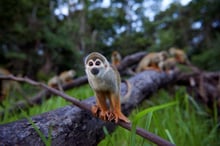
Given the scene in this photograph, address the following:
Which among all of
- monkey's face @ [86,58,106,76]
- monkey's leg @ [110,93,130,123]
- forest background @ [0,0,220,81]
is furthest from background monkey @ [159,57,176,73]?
monkey's face @ [86,58,106,76]

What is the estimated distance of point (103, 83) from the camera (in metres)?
1.22

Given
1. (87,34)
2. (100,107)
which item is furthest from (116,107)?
(87,34)

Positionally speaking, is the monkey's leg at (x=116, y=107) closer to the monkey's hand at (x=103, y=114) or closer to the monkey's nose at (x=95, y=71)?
the monkey's hand at (x=103, y=114)

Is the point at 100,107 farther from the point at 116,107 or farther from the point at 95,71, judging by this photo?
the point at 95,71

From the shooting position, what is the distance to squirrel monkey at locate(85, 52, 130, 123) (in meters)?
1.17

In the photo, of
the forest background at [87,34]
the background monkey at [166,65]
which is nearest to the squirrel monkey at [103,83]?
the background monkey at [166,65]

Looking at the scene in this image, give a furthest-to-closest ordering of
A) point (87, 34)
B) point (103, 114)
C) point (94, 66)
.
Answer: point (87, 34) → point (103, 114) → point (94, 66)

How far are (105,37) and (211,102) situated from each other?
16.0 ft

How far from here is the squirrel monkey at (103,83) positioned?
117 centimetres

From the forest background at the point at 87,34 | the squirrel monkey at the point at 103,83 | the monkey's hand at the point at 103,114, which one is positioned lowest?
the monkey's hand at the point at 103,114

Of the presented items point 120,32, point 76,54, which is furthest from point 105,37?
point 76,54

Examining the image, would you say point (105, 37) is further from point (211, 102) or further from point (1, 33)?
point (211, 102)

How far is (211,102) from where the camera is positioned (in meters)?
3.34

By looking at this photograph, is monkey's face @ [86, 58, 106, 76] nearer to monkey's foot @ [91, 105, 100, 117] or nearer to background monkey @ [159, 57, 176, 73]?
monkey's foot @ [91, 105, 100, 117]
